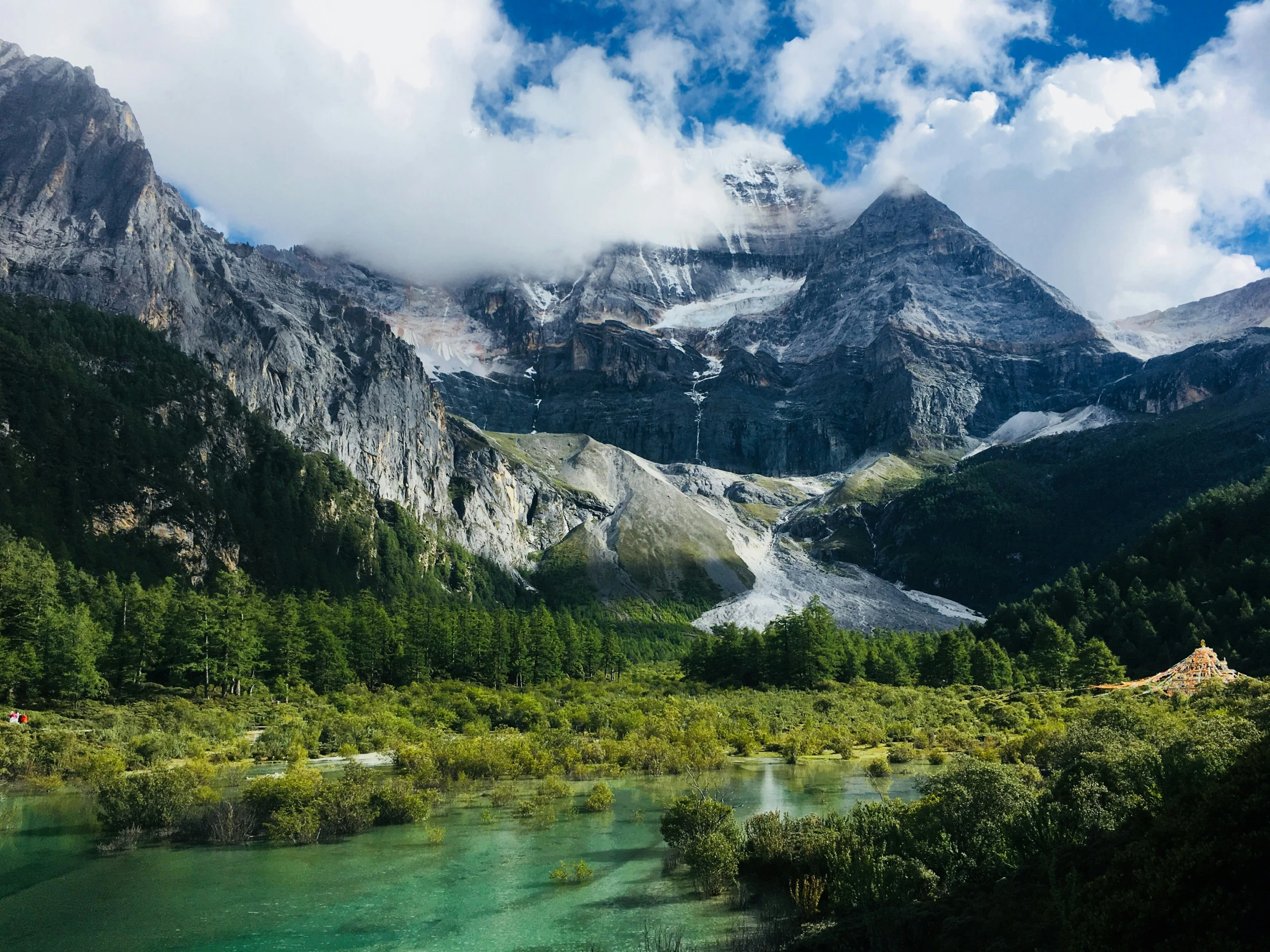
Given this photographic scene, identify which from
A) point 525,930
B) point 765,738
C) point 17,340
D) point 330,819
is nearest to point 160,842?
point 330,819

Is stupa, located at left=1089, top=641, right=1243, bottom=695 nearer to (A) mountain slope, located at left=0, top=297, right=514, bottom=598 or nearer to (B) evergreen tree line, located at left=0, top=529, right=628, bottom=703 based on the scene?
(B) evergreen tree line, located at left=0, top=529, right=628, bottom=703

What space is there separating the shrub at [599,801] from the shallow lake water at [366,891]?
0.63 m

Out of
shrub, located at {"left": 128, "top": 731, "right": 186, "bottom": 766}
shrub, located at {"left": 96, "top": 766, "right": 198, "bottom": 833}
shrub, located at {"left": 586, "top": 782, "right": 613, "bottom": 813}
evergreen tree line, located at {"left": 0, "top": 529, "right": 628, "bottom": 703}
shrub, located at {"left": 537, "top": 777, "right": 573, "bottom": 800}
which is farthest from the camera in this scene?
evergreen tree line, located at {"left": 0, "top": 529, "right": 628, "bottom": 703}

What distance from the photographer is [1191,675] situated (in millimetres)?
84062

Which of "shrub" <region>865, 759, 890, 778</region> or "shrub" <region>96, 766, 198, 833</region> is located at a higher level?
"shrub" <region>96, 766, 198, 833</region>

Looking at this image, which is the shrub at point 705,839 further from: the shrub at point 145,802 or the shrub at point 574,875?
the shrub at point 145,802

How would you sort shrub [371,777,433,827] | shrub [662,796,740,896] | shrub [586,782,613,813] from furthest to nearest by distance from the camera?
shrub [586,782,613,813] → shrub [371,777,433,827] → shrub [662,796,740,896]

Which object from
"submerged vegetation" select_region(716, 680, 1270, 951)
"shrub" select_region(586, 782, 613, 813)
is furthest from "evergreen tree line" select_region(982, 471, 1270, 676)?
"shrub" select_region(586, 782, 613, 813)

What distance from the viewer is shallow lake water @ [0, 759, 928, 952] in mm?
29422

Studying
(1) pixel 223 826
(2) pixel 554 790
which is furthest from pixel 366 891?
(2) pixel 554 790

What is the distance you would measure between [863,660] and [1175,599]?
135 feet

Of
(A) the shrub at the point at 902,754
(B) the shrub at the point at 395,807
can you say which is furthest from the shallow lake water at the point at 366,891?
(A) the shrub at the point at 902,754

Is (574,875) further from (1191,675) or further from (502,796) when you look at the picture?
(1191,675)

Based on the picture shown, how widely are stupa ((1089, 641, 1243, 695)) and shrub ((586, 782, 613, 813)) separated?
2202 inches
